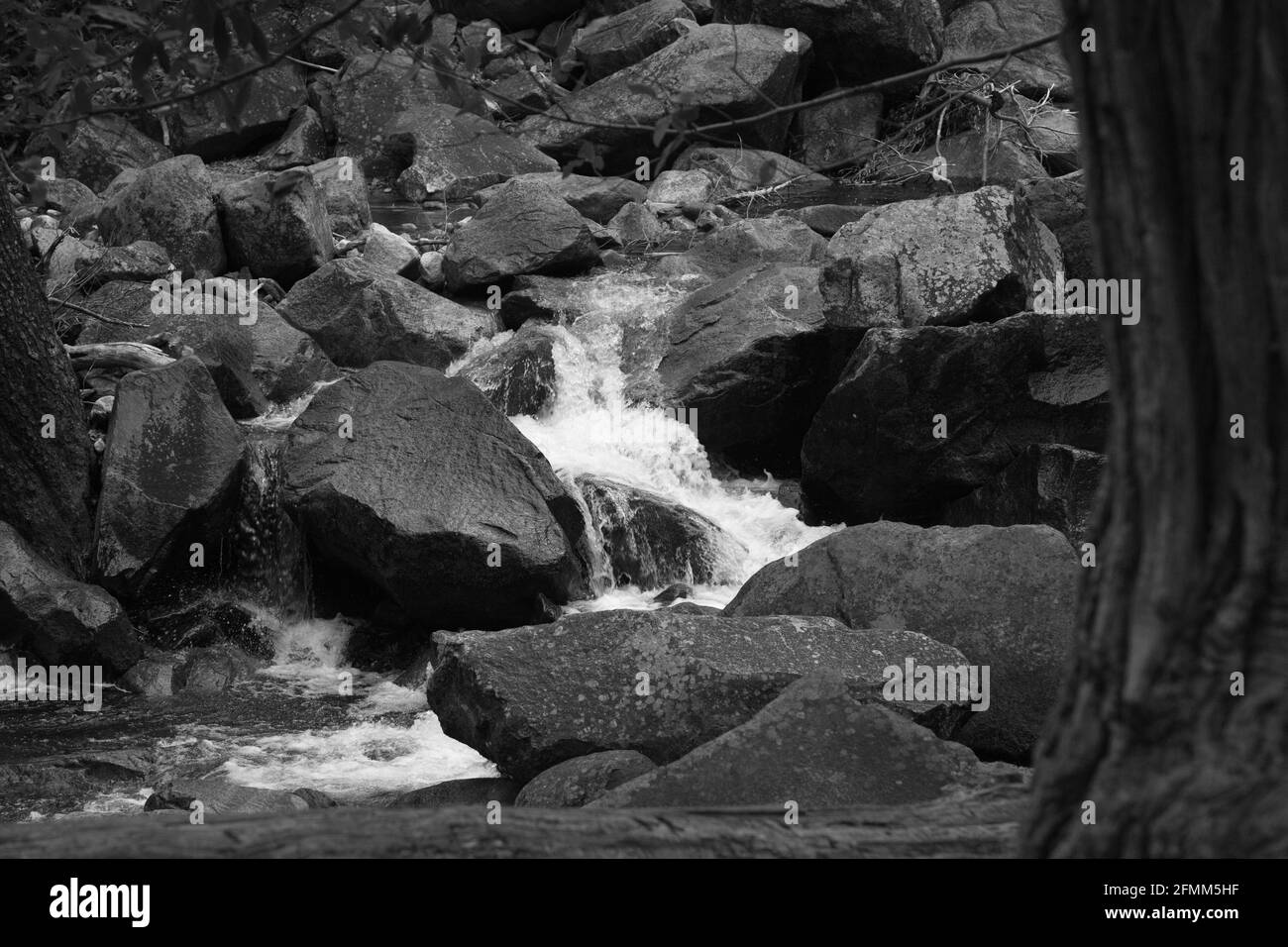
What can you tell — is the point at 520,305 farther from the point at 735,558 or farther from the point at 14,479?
the point at 14,479

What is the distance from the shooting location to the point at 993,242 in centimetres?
1018

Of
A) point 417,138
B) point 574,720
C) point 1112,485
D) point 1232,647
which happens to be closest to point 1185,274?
point 1112,485

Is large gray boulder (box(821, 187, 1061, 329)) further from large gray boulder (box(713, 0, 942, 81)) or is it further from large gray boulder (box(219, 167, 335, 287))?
large gray boulder (box(713, 0, 942, 81))

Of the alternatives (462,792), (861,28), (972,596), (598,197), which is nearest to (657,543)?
(972,596)

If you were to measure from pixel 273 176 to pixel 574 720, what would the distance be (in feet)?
32.4

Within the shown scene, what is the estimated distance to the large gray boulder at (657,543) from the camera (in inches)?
384

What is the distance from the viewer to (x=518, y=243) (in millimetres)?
13609

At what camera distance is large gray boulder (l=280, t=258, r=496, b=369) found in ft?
39.4

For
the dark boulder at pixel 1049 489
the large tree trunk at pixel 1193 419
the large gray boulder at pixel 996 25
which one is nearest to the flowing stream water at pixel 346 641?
the dark boulder at pixel 1049 489

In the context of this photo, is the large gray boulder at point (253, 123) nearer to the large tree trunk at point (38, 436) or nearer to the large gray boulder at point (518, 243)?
the large gray boulder at point (518, 243)

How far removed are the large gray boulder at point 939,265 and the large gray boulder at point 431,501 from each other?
298cm

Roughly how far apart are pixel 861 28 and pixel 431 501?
14.2m

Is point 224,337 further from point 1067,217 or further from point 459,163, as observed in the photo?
point 459,163

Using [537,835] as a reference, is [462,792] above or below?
below
